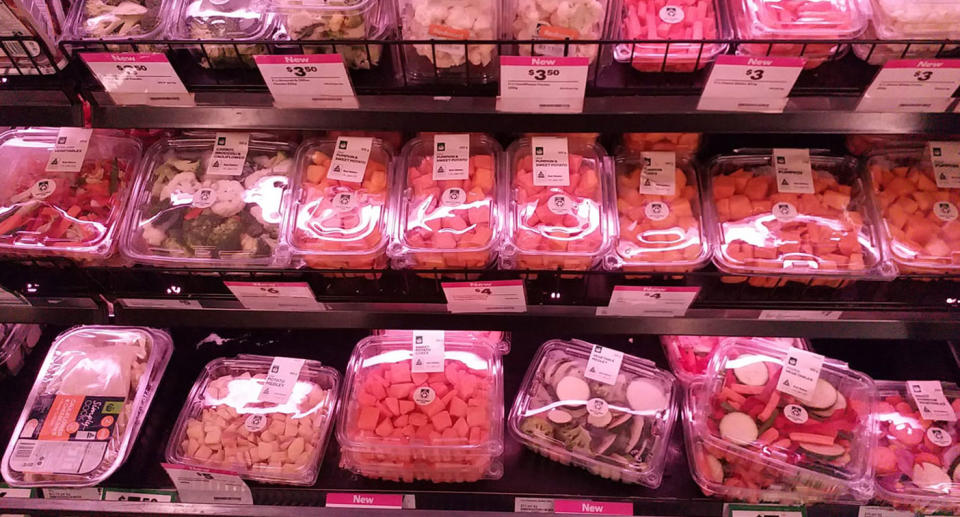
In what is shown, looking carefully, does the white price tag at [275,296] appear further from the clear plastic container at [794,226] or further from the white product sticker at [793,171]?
the white product sticker at [793,171]

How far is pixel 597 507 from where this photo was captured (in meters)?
1.65

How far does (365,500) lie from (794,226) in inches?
47.2

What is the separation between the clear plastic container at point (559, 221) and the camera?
4.52 ft

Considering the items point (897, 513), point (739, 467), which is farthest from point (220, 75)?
point (897, 513)

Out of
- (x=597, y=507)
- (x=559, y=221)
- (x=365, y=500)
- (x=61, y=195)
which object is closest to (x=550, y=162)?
(x=559, y=221)

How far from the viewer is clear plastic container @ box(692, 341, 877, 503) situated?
157 cm

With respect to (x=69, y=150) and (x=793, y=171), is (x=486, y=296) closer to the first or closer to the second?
(x=793, y=171)

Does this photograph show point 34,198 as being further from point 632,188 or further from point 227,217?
point 632,188

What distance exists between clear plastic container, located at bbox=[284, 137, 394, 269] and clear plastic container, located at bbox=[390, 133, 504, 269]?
0.13 feet

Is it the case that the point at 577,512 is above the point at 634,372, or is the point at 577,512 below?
below

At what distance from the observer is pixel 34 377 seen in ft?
6.31

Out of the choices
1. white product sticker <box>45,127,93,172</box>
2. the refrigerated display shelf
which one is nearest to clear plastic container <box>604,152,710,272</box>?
the refrigerated display shelf

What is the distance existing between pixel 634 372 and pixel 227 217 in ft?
3.58

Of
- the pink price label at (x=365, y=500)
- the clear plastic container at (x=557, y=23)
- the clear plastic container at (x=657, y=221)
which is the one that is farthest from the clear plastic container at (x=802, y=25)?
the pink price label at (x=365, y=500)
